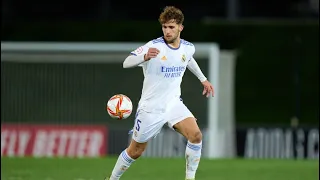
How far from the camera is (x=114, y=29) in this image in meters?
24.6

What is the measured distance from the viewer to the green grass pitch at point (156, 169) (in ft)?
49.5

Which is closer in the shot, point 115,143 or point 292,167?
point 292,167

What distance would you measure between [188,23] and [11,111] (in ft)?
18.6

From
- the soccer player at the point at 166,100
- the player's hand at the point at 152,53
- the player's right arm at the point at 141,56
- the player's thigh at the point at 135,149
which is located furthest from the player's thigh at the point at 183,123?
the player's hand at the point at 152,53

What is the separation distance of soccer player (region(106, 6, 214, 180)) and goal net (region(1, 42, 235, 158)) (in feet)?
23.6

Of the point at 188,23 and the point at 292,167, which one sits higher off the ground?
the point at 188,23

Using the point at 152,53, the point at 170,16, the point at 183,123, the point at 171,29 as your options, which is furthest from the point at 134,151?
the point at 170,16

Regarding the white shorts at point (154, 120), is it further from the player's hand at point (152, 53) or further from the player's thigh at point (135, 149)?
the player's hand at point (152, 53)

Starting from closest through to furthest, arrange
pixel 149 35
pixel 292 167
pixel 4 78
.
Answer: pixel 292 167 < pixel 4 78 < pixel 149 35

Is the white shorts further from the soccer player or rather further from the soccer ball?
the soccer ball

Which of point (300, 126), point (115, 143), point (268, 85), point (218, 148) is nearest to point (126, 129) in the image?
point (115, 143)

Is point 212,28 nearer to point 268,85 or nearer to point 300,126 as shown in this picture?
point 268,85

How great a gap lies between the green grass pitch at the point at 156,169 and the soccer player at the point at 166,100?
2542 mm

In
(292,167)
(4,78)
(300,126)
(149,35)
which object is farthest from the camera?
(149,35)
